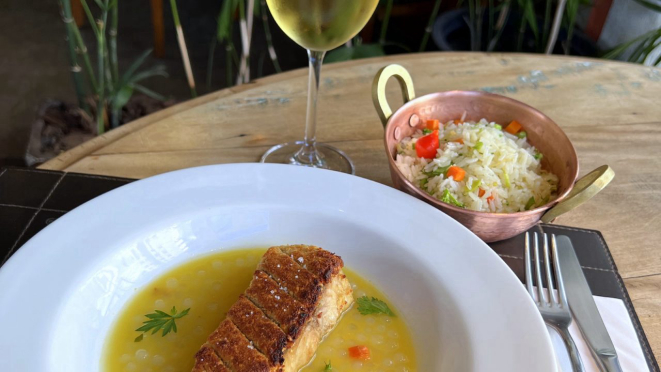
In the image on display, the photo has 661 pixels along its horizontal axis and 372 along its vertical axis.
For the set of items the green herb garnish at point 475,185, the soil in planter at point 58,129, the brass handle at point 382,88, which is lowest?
the soil in planter at point 58,129

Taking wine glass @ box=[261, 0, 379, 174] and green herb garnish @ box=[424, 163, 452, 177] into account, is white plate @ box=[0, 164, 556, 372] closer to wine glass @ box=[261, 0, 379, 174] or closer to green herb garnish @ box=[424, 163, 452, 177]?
green herb garnish @ box=[424, 163, 452, 177]

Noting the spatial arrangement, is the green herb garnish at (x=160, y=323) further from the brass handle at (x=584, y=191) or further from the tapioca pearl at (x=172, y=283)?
the brass handle at (x=584, y=191)

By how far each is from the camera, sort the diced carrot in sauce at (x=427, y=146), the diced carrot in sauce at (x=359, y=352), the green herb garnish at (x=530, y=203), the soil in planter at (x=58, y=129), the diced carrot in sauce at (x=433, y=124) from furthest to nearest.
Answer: the soil in planter at (x=58, y=129), the diced carrot in sauce at (x=433, y=124), the diced carrot in sauce at (x=427, y=146), the green herb garnish at (x=530, y=203), the diced carrot in sauce at (x=359, y=352)

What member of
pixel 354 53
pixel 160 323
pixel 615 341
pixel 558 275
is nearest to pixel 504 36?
pixel 354 53

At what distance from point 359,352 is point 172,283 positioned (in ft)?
1.54

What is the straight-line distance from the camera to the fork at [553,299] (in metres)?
1.22

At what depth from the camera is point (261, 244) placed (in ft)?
4.72

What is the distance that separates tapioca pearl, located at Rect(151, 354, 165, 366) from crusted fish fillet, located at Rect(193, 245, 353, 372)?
0.35 feet

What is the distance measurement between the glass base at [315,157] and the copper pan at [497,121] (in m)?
0.20

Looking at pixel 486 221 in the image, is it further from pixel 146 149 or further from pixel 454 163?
pixel 146 149

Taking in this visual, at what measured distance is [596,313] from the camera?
1.32m

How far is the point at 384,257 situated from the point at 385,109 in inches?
18.7

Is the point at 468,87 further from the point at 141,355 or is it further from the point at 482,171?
the point at 141,355

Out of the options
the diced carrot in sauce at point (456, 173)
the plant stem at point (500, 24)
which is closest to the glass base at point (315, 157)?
the diced carrot in sauce at point (456, 173)
